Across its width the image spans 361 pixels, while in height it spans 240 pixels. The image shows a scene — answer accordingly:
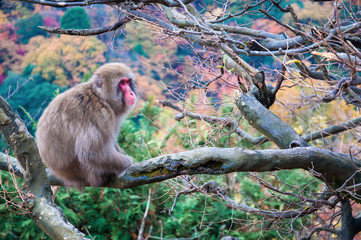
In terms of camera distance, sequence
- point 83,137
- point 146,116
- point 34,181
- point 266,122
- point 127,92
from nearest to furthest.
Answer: point 34,181 < point 83,137 < point 266,122 < point 127,92 < point 146,116

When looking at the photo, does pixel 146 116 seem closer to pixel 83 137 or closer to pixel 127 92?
pixel 127 92

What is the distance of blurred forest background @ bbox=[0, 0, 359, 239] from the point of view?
4898 millimetres

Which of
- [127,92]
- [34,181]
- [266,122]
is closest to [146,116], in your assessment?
[127,92]

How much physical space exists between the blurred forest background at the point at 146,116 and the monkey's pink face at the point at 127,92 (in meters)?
0.45

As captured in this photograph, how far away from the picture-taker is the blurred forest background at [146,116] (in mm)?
4898

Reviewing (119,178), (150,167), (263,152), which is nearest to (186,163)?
(150,167)

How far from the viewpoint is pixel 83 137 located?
11.1ft

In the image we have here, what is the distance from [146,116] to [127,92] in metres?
2.94

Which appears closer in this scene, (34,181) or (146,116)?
(34,181)

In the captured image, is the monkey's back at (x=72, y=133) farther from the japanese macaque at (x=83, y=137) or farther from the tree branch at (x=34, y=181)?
the tree branch at (x=34, y=181)

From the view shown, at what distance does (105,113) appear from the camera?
360 centimetres

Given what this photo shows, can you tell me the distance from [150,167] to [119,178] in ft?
1.81

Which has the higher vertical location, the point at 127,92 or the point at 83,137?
the point at 127,92

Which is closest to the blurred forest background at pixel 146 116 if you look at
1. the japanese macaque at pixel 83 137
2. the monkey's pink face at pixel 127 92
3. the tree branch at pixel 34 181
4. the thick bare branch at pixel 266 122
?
the monkey's pink face at pixel 127 92
